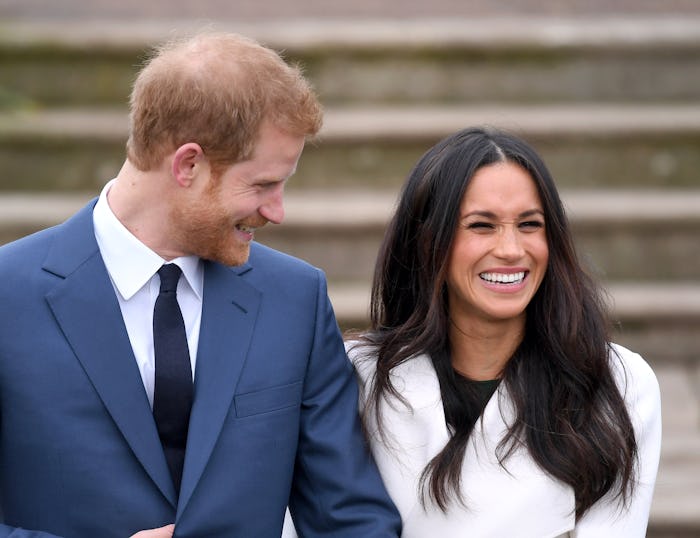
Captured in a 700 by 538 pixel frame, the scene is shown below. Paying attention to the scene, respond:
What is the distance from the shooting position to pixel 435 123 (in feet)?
16.3

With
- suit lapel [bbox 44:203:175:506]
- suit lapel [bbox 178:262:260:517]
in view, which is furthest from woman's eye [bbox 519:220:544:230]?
suit lapel [bbox 44:203:175:506]

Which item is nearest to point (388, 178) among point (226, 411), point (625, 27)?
point (625, 27)

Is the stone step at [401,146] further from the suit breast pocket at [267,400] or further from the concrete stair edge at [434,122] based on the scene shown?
the suit breast pocket at [267,400]

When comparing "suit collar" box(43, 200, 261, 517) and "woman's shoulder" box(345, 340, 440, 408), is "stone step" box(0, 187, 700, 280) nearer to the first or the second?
"woman's shoulder" box(345, 340, 440, 408)

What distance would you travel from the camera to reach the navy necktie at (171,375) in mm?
2314

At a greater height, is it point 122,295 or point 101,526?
point 122,295

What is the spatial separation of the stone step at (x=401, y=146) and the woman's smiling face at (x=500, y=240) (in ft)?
8.05

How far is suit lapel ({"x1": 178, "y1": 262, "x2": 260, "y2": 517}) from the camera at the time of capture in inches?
90.9

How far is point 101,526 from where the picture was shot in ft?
7.52

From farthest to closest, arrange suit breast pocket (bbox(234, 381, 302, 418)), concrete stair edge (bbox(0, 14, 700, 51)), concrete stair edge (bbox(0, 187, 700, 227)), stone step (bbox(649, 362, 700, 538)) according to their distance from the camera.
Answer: concrete stair edge (bbox(0, 14, 700, 51))
concrete stair edge (bbox(0, 187, 700, 227))
stone step (bbox(649, 362, 700, 538))
suit breast pocket (bbox(234, 381, 302, 418))

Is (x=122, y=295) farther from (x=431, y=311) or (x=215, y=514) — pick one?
(x=431, y=311)

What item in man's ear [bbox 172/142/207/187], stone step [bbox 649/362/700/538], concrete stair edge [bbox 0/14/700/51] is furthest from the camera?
concrete stair edge [bbox 0/14/700/51]

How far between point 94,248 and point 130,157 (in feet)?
0.57

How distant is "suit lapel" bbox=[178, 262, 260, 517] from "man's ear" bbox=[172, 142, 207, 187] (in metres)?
0.22
